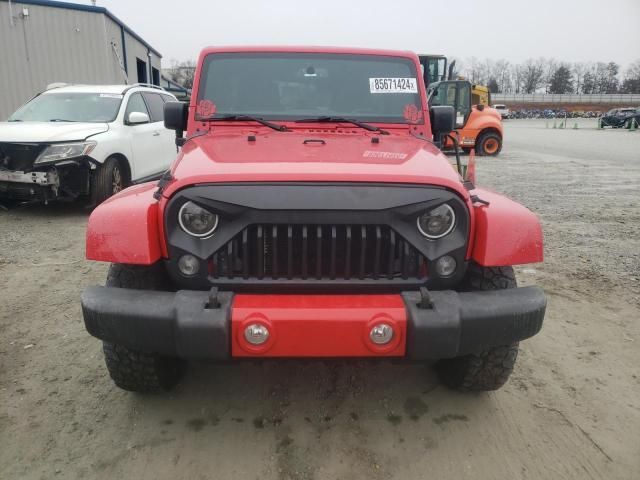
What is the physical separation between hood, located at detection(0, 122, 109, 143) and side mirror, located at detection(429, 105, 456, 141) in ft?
15.8

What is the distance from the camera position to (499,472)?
7.24 feet

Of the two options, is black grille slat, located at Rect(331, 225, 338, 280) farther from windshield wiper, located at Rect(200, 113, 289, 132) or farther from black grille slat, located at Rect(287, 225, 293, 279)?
windshield wiper, located at Rect(200, 113, 289, 132)

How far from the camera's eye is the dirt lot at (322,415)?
2236 millimetres

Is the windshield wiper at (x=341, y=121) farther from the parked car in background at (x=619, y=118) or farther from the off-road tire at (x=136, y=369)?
the parked car in background at (x=619, y=118)

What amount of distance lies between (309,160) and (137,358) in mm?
1282

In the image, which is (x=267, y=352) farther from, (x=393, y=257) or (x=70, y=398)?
(x=70, y=398)

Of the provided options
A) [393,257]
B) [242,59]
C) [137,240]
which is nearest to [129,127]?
[242,59]

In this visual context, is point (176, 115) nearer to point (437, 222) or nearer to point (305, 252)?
point (305, 252)

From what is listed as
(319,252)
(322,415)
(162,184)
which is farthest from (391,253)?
(162,184)

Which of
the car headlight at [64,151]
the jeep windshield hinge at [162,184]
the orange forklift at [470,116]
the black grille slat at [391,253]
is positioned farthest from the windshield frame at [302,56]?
the orange forklift at [470,116]

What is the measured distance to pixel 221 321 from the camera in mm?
1979

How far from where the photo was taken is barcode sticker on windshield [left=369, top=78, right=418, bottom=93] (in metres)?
3.48

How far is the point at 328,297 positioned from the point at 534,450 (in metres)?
1.24

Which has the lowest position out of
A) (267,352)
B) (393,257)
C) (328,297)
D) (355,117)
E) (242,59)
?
(267,352)
